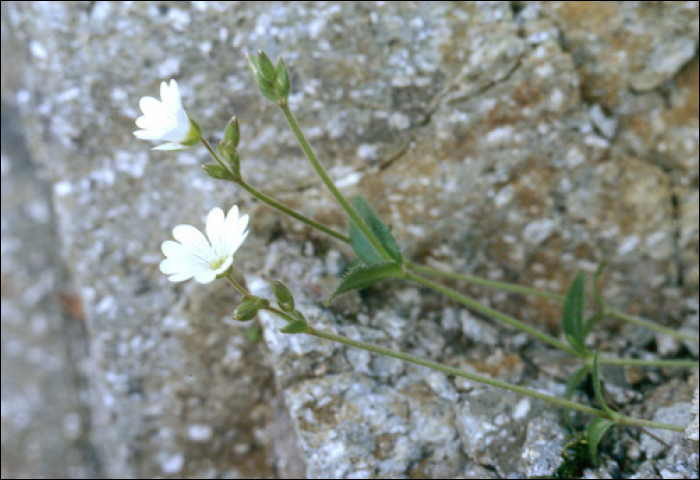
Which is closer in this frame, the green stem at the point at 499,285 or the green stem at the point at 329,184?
the green stem at the point at 329,184

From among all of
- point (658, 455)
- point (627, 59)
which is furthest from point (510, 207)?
point (658, 455)

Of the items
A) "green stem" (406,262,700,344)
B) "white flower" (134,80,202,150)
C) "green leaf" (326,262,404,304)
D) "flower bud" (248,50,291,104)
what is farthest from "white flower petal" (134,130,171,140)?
"green stem" (406,262,700,344)

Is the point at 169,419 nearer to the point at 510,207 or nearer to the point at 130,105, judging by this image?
the point at 130,105

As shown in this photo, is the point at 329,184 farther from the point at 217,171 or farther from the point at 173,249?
the point at 173,249

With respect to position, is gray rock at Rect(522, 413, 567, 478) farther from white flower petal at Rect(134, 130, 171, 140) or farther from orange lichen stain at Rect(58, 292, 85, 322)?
orange lichen stain at Rect(58, 292, 85, 322)

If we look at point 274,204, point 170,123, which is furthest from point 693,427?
point 170,123

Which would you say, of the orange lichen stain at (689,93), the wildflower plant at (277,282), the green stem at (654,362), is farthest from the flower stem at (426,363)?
the orange lichen stain at (689,93)

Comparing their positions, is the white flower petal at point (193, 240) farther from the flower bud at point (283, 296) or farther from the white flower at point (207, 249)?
the flower bud at point (283, 296)
